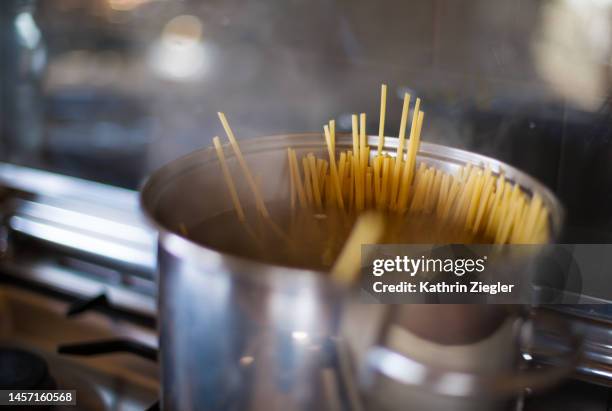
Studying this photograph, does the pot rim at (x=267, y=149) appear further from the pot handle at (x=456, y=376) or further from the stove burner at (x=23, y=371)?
the stove burner at (x=23, y=371)

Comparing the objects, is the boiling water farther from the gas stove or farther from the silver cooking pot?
the gas stove

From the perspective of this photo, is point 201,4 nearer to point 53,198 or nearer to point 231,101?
point 231,101

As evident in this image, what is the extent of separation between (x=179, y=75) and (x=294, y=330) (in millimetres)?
477

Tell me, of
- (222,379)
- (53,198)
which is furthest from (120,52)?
(222,379)

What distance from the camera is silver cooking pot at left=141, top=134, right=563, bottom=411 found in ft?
1.31

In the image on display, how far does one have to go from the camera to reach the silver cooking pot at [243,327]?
40 centimetres

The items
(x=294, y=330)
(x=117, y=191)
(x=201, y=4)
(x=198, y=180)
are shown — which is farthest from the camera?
(x=117, y=191)

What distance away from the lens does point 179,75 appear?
797 millimetres

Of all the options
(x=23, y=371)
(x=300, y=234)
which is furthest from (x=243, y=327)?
(x=23, y=371)

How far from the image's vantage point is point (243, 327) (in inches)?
16.7

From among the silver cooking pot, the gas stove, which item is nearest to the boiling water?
the silver cooking pot

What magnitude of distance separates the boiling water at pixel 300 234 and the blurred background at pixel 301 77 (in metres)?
0.13

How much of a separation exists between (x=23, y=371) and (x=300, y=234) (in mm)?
329

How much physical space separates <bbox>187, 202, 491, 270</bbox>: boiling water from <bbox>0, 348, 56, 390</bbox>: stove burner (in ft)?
0.86
